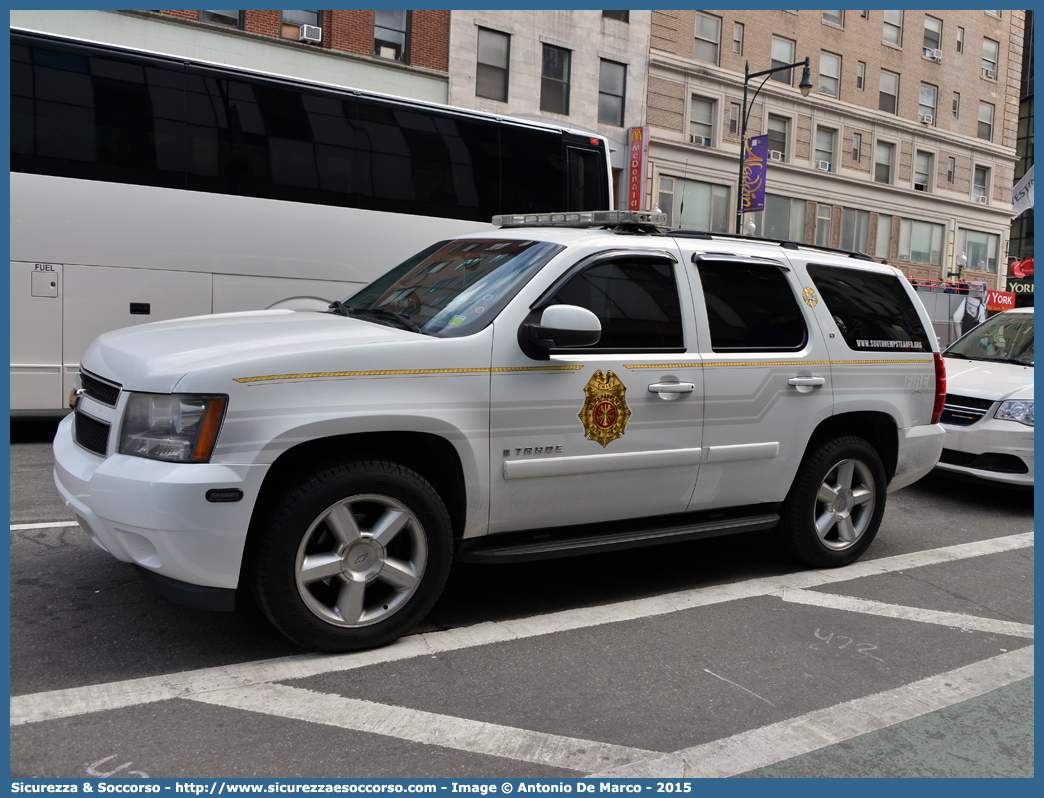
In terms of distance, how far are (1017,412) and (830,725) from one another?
5280mm

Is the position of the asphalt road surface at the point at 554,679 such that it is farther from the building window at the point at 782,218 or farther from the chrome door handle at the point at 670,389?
the building window at the point at 782,218

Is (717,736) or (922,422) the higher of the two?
(922,422)

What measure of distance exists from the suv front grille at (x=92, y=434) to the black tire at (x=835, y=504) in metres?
3.70

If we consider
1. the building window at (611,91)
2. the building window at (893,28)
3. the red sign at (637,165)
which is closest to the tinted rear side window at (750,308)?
the red sign at (637,165)

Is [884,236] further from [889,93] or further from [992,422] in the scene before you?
[992,422]

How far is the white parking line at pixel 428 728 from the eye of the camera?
2979mm

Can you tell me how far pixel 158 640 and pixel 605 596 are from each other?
2.22 metres

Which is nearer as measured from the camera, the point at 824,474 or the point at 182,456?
the point at 182,456

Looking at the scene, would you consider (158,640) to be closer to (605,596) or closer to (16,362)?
(605,596)

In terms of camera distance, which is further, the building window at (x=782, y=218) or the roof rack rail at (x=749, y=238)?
the building window at (x=782, y=218)

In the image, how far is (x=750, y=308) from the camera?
16.1 feet

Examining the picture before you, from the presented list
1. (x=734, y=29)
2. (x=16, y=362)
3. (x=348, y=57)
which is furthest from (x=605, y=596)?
(x=734, y=29)

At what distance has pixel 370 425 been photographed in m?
3.61

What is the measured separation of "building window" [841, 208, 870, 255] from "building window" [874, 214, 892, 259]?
728mm
